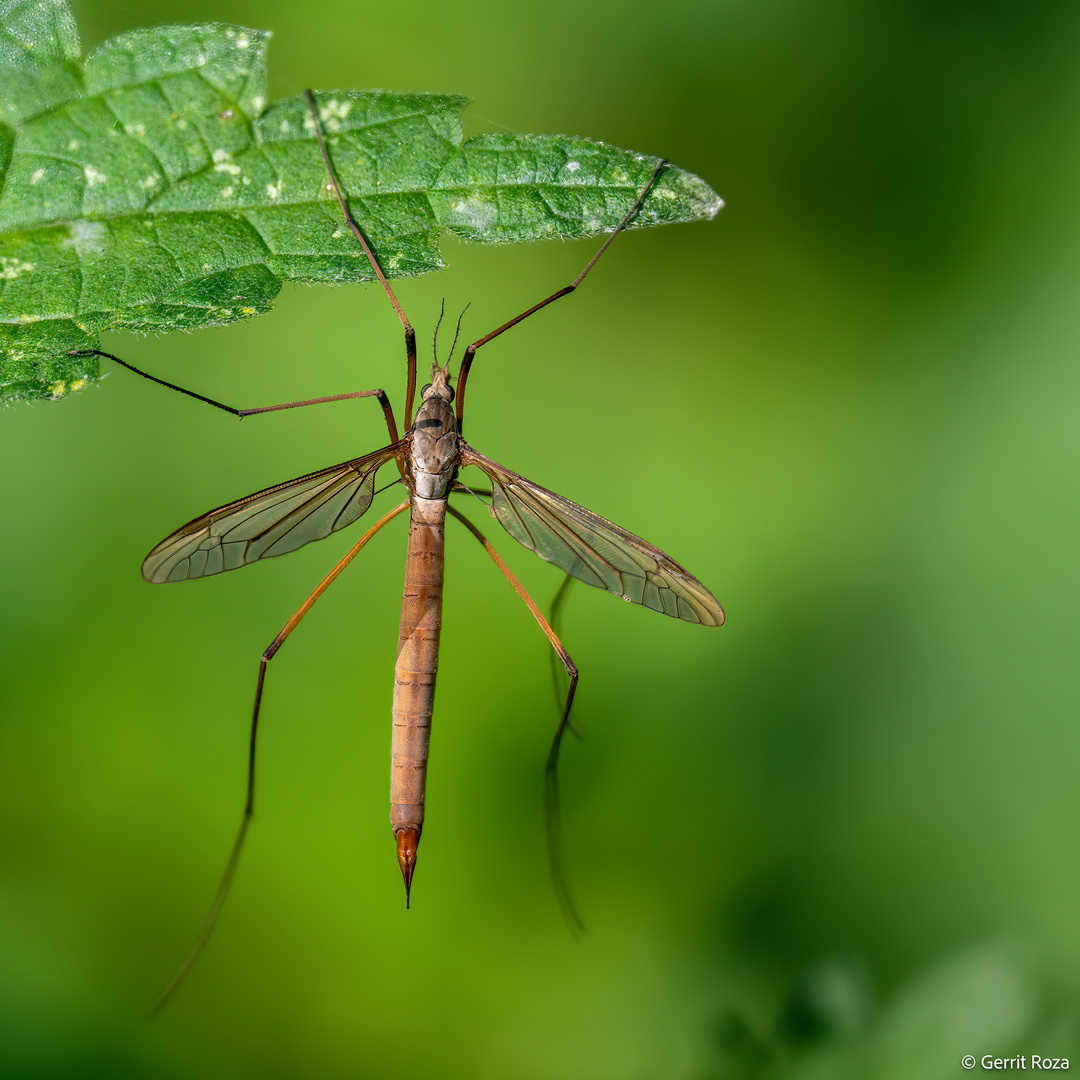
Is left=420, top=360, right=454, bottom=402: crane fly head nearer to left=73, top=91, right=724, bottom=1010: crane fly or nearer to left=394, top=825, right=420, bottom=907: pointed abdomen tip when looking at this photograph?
left=73, top=91, right=724, bottom=1010: crane fly

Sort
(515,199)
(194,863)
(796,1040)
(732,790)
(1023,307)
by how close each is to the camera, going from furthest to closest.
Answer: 1. (1023,307)
2. (732,790)
3. (194,863)
4. (796,1040)
5. (515,199)

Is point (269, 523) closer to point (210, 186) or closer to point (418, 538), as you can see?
point (418, 538)

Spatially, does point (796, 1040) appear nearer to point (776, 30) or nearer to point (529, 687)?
point (529, 687)

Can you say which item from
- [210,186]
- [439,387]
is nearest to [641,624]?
[439,387]

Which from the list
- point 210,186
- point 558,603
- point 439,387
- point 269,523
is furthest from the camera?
point 558,603

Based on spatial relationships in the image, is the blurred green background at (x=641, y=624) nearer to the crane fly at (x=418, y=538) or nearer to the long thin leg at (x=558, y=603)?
the long thin leg at (x=558, y=603)

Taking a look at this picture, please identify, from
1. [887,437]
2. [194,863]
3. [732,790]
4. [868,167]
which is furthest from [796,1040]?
[868,167]

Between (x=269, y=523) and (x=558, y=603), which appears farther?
(x=558, y=603)
